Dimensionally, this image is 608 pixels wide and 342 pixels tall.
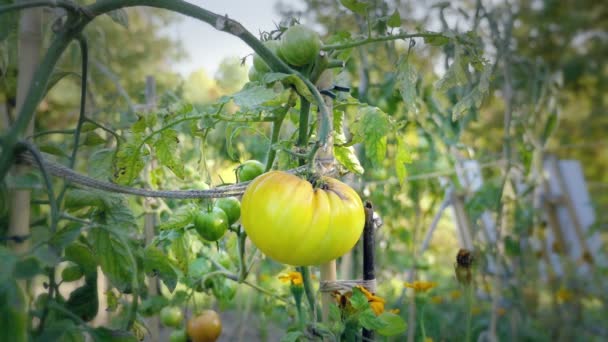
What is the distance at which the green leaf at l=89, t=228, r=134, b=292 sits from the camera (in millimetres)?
635

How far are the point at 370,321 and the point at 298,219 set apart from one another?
0.23m

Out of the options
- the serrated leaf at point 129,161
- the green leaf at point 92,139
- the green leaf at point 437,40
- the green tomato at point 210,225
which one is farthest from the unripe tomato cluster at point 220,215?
the green leaf at point 437,40

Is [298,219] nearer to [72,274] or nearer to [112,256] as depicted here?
[112,256]

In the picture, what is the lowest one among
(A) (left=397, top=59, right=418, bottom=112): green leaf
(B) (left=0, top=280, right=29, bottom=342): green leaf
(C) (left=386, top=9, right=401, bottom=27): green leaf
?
(B) (left=0, top=280, right=29, bottom=342): green leaf

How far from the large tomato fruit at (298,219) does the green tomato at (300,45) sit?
0.14 meters

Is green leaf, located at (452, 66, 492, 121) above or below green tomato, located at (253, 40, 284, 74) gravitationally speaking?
below

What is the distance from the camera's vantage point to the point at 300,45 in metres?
0.62

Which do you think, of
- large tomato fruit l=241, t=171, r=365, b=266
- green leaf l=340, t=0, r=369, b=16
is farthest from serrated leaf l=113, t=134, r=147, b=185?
green leaf l=340, t=0, r=369, b=16

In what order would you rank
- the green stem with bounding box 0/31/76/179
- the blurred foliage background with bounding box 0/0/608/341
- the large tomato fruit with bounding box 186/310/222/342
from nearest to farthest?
the green stem with bounding box 0/31/76/179 < the large tomato fruit with bounding box 186/310/222/342 < the blurred foliage background with bounding box 0/0/608/341

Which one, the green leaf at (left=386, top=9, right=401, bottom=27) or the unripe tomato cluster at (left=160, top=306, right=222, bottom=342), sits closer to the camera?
the green leaf at (left=386, top=9, right=401, bottom=27)

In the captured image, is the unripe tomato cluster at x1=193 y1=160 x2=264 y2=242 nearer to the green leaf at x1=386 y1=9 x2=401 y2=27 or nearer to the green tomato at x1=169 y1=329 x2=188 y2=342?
the green leaf at x1=386 y1=9 x2=401 y2=27

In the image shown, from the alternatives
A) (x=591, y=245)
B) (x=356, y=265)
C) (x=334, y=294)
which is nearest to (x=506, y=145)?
(x=356, y=265)

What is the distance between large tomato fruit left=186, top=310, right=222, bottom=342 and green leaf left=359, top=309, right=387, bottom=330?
0.50m

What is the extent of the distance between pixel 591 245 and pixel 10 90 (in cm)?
356
